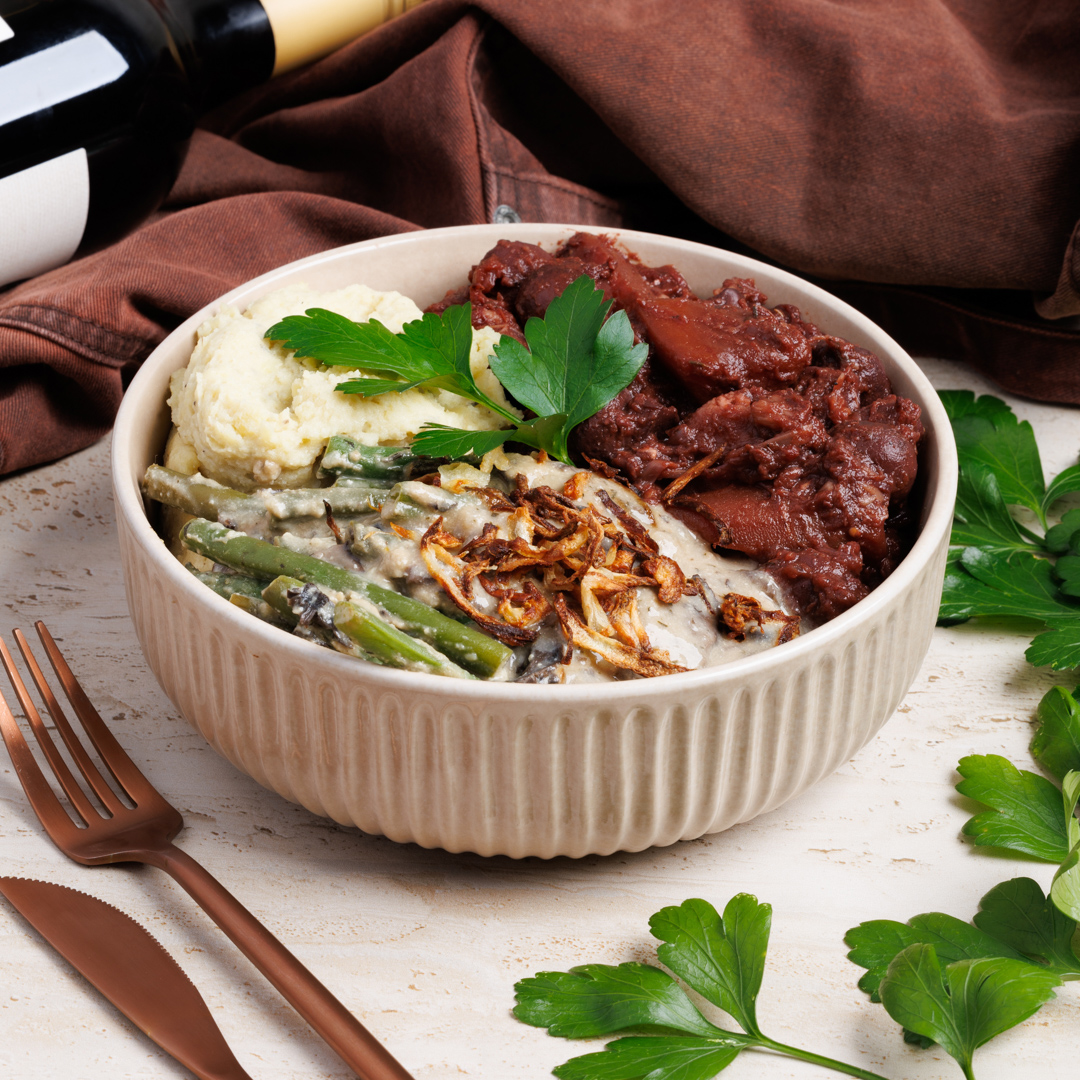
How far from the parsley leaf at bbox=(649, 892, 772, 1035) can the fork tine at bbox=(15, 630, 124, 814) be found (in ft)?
3.41

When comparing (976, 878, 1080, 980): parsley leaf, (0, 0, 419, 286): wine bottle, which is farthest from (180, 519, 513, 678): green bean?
(0, 0, 419, 286): wine bottle

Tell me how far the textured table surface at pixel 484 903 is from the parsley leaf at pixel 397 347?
2.70 ft

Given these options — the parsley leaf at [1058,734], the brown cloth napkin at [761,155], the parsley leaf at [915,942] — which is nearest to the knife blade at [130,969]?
the parsley leaf at [915,942]

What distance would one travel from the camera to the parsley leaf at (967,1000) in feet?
5.89

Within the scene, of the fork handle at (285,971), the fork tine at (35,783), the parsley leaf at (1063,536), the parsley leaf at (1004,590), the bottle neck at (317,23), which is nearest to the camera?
the fork handle at (285,971)

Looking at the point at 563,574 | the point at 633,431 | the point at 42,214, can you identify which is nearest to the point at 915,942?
the point at 563,574

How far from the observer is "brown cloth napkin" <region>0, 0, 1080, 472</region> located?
3326mm

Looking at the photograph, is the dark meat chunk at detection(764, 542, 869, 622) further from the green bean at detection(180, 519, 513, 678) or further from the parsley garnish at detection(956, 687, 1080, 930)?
the green bean at detection(180, 519, 513, 678)

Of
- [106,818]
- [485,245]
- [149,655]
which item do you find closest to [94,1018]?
[106,818]

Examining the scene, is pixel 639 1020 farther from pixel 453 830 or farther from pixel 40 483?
pixel 40 483

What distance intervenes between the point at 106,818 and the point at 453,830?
0.70 m

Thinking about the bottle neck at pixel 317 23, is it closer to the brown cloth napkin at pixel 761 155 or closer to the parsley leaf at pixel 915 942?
the brown cloth napkin at pixel 761 155

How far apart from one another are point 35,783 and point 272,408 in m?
0.85

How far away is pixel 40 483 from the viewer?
3180 mm
